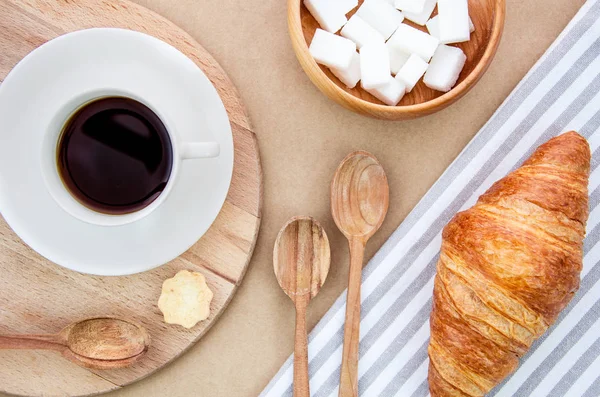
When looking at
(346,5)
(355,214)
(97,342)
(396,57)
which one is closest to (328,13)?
(346,5)

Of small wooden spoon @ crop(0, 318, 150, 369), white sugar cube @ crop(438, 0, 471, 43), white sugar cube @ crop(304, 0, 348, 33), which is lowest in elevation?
small wooden spoon @ crop(0, 318, 150, 369)

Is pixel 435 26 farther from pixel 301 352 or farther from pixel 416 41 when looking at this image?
pixel 301 352

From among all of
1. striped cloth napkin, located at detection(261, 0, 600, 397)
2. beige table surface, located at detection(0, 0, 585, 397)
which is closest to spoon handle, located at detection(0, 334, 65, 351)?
beige table surface, located at detection(0, 0, 585, 397)

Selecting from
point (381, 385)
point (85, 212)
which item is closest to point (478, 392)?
point (381, 385)

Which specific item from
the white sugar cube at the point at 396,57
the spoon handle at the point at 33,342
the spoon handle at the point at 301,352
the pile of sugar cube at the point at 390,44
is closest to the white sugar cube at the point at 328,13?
the pile of sugar cube at the point at 390,44

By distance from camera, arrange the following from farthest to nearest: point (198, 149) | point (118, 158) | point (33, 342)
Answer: point (33, 342) < point (118, 158) < point (198, 149)

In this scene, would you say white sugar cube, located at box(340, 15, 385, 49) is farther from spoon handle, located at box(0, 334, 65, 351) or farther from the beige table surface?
spoon handle, located at box(0, 334, 65, 351)

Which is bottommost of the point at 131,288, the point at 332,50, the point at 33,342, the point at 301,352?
the point at 33,342
